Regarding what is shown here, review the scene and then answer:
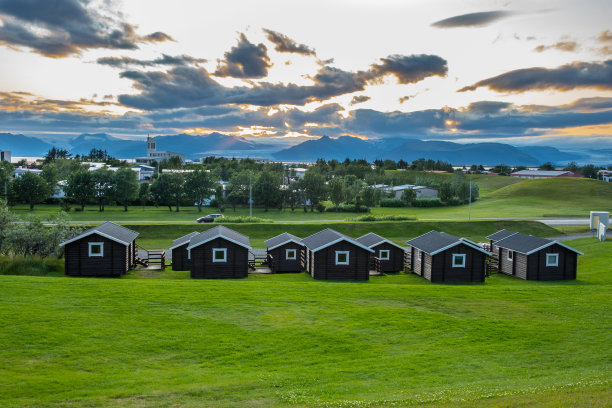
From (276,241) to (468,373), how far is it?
2624 cm

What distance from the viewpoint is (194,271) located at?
3441 cm

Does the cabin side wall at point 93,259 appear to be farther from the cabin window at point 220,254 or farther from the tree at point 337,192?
the tree at point 337,192

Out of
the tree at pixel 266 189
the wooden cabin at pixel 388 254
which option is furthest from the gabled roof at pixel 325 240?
the tree at pixel 266 189

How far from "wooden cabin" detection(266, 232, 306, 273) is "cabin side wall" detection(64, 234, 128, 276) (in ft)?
40.2

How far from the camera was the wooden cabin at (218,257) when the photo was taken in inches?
1352

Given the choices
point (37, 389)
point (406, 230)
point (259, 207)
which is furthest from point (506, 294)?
point (259, 207)

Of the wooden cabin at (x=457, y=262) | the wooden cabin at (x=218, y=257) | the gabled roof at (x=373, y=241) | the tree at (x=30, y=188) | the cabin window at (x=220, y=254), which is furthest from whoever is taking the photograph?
the tree at (x=30, y=188)

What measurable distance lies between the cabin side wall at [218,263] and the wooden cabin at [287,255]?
12.6ft

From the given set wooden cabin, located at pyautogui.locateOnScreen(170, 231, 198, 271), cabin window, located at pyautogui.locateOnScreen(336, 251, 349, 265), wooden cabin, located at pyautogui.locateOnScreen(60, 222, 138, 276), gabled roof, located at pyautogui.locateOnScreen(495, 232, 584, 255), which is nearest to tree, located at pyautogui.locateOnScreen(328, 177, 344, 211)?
gabled roof, located at pyautogui.locateOnScreen(495, 232, 584, 255)

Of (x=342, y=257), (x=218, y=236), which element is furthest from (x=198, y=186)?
(x=342, y=257)

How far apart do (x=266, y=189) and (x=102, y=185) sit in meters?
31.6

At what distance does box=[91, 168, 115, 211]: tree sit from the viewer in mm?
84375

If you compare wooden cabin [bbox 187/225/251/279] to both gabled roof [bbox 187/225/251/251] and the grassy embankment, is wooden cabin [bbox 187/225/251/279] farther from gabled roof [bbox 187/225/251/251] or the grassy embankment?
the grassy embankment

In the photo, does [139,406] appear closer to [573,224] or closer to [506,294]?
[506,294]
